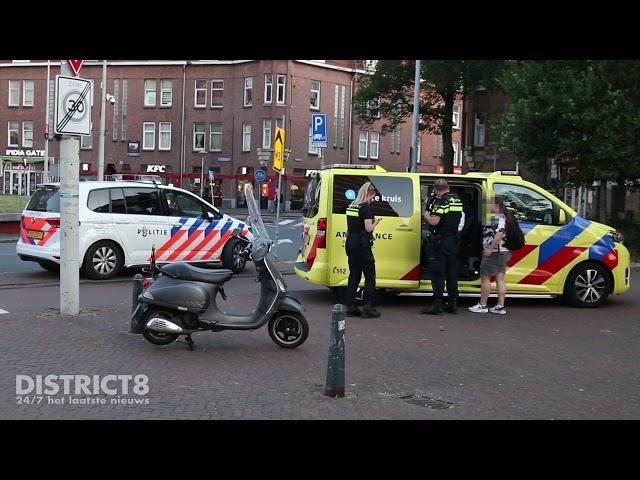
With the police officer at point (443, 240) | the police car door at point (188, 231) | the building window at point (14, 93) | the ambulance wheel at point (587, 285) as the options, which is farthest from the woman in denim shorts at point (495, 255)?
the building window at point (14, 93)

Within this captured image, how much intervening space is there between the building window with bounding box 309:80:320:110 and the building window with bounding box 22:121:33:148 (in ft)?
76.1

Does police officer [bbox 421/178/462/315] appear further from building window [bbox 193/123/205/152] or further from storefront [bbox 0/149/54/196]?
storefront [bbox 0/149/54/196]

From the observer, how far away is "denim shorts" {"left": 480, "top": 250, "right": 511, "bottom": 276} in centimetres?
1030

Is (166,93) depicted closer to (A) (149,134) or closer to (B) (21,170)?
(A) (149,134)

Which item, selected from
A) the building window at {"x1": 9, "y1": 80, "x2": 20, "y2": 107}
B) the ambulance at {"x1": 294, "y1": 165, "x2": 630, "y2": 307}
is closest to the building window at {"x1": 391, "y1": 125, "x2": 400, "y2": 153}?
the building window at {"x1": 9, "y1": 80, "x2": 20, "y2": 107}

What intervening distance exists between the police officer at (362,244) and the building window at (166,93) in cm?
4814

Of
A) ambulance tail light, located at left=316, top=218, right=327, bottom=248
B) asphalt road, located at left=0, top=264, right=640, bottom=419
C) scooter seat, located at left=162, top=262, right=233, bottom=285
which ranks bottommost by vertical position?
asphalt road, located at left=0, top=264, right=640, bottom=419

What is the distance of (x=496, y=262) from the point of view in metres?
10.3

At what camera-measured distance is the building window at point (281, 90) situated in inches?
2015

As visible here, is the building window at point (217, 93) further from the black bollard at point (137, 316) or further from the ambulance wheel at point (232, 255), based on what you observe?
the black bollard at point (137, 316)

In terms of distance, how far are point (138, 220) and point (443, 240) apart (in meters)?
5.74

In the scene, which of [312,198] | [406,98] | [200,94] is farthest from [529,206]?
[200,94]

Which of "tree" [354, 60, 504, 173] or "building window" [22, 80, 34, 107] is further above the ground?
"building window" [22, 80, 34, 107]
